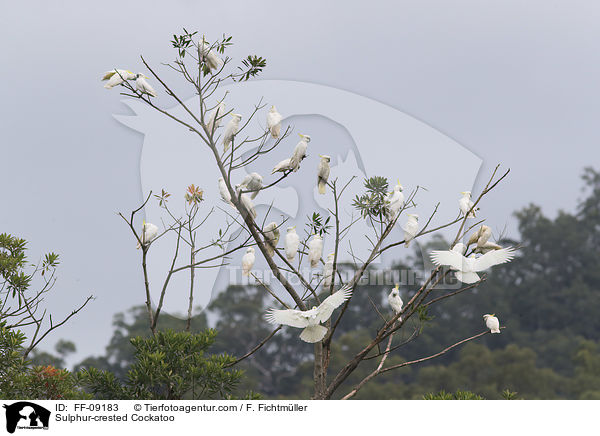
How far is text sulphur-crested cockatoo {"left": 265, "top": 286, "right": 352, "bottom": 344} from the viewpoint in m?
3.35

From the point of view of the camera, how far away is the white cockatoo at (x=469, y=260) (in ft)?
11.8

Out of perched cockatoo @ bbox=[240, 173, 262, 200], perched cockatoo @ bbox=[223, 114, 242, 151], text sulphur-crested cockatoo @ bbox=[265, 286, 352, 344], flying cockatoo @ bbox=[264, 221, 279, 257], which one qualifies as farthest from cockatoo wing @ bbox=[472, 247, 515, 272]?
→ perched cockatoo @ bbox=[223, 114, 242, 151]

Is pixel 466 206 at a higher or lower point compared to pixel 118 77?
lower

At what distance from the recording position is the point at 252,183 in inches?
151

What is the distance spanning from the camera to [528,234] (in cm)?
2747

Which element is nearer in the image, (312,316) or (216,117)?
(312,316)

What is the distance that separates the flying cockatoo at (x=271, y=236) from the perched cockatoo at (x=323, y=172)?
1.03 feet

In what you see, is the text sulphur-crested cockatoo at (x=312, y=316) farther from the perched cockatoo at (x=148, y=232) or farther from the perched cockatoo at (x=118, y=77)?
the perched cockatoo at (x=118, y=77)

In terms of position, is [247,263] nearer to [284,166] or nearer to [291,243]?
[291,243]

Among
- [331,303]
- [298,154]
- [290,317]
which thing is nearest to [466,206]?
[298,154]

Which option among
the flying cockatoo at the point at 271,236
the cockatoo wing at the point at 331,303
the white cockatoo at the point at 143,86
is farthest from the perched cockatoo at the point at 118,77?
the cockatoo wing at the point at 331,303
